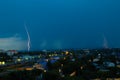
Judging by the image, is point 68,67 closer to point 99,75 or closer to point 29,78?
point 99,75

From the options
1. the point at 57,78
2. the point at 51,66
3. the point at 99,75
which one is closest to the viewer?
the point at 57,78

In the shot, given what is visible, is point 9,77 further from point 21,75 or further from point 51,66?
point 51,66

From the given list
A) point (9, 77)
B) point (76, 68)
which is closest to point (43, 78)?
point (9, 77)

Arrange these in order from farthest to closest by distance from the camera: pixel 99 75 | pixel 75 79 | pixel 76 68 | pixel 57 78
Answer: pixel 76 68 → pixel 99 75 → pixel 57 78 → pixel 75 79

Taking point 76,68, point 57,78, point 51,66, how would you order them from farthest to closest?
point 51,66, point 76,68, point 57,78

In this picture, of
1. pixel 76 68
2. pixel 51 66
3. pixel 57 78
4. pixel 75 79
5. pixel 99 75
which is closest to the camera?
pixel 75 79

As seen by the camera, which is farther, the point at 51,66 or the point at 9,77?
the point at 51,66

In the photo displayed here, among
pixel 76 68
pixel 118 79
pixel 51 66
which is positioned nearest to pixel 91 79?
pixel 118 79

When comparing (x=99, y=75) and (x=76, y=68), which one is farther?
(x=76, y=68)

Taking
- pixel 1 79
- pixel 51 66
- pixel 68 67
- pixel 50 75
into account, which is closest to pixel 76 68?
pixel 68 67
